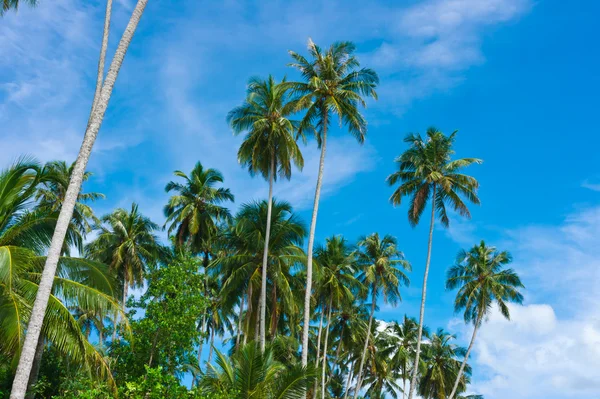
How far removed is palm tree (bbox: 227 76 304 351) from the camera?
94.4 ft

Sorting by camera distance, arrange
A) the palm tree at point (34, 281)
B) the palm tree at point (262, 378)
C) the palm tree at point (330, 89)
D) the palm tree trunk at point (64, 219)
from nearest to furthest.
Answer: the palm tree trunk at point (64, 219) < the palm tree at point (34, 281) < the palm tree at point (262, 378) < the palm tree at point (330, 89)

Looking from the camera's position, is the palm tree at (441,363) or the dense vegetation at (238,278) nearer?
the dense vegetation at (238,278)

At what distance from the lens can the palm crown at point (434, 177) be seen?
34406 mm

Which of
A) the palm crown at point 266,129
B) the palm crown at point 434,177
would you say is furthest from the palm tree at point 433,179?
the palm crown at point 266,129

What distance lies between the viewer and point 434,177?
33.8 m

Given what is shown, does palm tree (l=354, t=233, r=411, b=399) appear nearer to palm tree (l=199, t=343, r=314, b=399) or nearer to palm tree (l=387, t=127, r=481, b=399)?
palm tree (l=387, t=127, r=481, b=399)

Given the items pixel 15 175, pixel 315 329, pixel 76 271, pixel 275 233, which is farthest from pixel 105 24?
pixel 315 329

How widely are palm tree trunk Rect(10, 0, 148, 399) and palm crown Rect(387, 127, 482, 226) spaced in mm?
24349

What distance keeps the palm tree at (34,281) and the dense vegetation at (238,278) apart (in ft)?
0.11

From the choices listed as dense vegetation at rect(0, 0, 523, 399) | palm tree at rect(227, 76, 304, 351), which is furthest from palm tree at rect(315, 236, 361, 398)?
palm tree at rect(227, 76, 304, 351)

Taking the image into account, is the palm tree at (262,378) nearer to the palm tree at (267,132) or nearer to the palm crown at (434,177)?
the palm tree at (267,132)

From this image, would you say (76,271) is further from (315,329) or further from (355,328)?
(315,329)

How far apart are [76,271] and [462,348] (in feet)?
156

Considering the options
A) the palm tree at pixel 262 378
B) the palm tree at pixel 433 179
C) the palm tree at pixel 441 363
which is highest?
the palm tree at pixel 433 179
